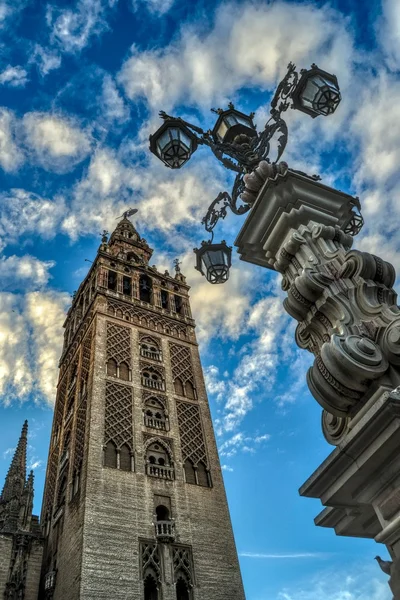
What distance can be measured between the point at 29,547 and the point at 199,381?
10717 millimetres

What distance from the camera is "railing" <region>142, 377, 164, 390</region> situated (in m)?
22.8

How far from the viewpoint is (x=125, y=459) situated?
61.3 feet

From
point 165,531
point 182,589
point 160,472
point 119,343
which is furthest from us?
point 119,343

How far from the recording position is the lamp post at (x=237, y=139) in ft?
18.0

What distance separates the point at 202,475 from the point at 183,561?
411cm

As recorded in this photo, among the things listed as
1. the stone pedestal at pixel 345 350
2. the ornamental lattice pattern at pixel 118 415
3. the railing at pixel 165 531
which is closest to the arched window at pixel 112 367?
the ornamental lattice pattern at pixel 118 415

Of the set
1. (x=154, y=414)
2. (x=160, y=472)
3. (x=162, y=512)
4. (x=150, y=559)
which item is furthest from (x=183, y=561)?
(x=154, y=414)

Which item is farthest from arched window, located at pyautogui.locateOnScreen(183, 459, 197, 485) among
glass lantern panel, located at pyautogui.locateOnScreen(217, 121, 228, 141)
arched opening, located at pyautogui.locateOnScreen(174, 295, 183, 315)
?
glass lantern panel, located at pyautogui.locateOnScreen(217, 121, 228, 141)

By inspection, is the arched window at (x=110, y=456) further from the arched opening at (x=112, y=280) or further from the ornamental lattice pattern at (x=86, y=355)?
the arched opening at (x=112, y=280)

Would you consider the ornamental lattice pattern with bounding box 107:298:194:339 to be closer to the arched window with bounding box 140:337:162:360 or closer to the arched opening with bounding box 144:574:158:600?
→ the arched window with bounding box 140:337:162:360

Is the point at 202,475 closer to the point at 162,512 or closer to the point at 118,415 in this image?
the point at 162,512

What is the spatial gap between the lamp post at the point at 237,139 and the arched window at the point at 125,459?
45.4 feet

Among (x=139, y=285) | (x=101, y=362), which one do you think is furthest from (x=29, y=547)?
(x=139, y=285)

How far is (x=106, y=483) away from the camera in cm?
1725
